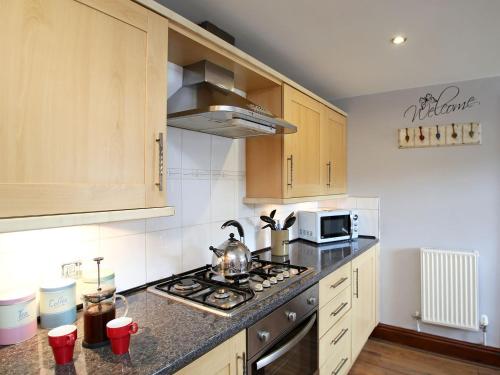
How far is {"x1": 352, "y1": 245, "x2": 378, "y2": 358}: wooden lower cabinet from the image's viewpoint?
7.39 feet

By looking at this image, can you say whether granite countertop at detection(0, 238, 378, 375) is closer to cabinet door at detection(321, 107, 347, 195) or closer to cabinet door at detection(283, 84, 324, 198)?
cabinet door at detection(283, 84, 324, 198)

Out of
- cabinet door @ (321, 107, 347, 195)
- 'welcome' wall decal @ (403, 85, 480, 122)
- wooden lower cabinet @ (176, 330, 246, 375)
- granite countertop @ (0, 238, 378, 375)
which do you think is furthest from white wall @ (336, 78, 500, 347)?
wooden lower cabinet @ (176, 330, 246, 375)

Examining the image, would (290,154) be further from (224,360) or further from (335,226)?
(224,360)

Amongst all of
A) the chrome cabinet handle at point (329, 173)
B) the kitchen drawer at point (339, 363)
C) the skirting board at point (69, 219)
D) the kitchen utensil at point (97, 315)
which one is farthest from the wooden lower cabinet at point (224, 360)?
the chrome cabinet handle at point (329, 173)

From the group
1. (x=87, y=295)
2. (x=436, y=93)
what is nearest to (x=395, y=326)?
(x=436, y=93)

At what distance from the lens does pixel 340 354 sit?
6.49 ft

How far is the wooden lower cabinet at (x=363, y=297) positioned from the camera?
225cm

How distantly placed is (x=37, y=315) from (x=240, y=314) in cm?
74

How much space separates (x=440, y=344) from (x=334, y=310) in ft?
4.61

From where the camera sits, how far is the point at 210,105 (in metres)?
1.43

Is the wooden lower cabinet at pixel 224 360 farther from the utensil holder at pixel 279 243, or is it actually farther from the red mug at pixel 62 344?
the utensil holder at pixel 279 243

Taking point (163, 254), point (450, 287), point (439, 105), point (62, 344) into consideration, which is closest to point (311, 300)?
point (163, 254)

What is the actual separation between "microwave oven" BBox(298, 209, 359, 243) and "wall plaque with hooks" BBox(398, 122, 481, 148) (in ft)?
2.73

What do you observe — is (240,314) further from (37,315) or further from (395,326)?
(395,326)
